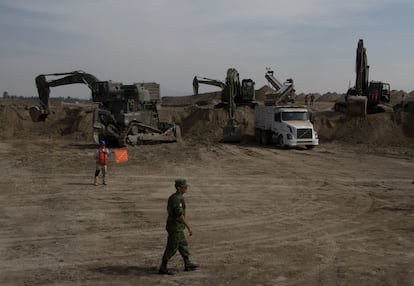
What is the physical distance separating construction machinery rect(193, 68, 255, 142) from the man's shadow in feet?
83.2

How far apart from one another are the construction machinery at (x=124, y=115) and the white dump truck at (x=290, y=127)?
5732 mm

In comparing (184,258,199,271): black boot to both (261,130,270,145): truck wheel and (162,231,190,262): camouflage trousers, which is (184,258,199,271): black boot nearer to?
(162,231,190,262): camouflage trousers

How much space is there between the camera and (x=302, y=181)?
62.1 ft

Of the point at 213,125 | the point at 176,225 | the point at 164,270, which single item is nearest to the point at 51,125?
the point at 213,125

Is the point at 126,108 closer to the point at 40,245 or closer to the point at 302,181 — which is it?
the point at 302,181

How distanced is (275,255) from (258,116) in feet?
84.1

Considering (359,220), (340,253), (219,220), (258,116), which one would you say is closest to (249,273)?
(340,253)

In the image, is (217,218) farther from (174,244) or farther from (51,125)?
(51,125)

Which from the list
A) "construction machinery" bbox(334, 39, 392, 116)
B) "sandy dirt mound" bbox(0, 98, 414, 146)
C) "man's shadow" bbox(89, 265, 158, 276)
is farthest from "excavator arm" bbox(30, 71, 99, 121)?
"man's shadow" bbox(89, 265, 158, 276)

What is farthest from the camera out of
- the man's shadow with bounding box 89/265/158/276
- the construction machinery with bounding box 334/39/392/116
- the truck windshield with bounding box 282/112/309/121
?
the construction machinery with bounding box 334/39/392/116

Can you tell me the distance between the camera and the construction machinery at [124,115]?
29125mm

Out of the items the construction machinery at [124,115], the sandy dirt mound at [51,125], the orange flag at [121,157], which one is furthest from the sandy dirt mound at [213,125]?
the orange flag at [121,157]

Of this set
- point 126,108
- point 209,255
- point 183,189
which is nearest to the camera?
point 183,189

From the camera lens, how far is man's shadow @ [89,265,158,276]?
8.51m
